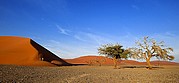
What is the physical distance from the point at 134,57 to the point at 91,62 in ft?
117

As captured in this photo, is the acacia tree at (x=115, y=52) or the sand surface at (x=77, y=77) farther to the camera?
the acacia tree at (x=115, y=52)

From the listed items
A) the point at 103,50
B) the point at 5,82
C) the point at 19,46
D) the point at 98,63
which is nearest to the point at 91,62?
the point at 98,63

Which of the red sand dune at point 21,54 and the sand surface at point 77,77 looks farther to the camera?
the red sand dune at point 21,54

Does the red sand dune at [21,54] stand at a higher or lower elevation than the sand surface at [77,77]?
higher

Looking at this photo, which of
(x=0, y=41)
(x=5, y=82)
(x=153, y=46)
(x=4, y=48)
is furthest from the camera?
(x=0, y=41)

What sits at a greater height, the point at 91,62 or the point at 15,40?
the point at 15,40

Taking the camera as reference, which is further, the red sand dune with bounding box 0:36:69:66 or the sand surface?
the red sand dune with bounding box 0:36:69:66

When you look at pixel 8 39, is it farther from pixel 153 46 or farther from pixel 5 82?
pixel 5 82

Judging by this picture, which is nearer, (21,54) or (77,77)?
(77,77)

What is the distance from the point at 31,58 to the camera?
202 ft

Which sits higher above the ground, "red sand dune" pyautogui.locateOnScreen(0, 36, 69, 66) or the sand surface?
"red sand dune" pyautogui.locateOnScreen(0, 36, 69, 66)

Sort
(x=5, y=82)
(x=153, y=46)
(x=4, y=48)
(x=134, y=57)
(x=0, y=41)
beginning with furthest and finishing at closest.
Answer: (x=0, y=41) → (x=4, y=48) → (x=134, y=57) → (x=153, y=46) → (x=5, y=82)

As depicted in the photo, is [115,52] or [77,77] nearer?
[77,77]

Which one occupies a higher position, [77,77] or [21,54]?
[21,54]
